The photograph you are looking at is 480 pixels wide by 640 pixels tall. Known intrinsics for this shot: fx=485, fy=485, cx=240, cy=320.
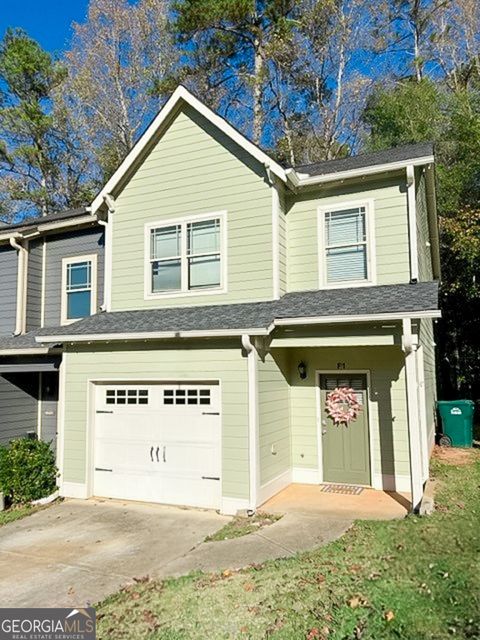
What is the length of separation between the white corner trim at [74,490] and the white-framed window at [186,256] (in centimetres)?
418

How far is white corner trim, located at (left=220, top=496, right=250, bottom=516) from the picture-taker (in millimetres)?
8133

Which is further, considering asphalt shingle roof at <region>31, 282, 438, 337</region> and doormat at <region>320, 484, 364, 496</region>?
doormat at <region>320, 484, 364, 496</region>

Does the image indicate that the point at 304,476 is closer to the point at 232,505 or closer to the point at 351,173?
the point at 232,505

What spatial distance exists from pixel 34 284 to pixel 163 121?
17.9 feet

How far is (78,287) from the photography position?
493 inches

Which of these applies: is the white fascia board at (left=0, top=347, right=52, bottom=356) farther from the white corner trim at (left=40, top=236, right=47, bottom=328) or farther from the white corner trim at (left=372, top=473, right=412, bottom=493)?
the white corner trim at (left=372, top=473, right=412, bottom=493)

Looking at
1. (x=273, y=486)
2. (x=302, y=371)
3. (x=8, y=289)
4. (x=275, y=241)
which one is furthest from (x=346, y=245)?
(x=8, y=289)

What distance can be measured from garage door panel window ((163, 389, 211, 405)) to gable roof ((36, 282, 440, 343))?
113 cm

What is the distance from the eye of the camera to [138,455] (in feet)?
30.4

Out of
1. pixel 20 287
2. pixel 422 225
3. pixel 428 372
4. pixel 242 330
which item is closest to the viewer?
pixel 242 330

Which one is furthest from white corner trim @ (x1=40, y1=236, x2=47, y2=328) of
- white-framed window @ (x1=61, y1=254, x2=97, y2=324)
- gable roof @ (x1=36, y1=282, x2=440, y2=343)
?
gable roof @ (x1=36, y1=282, x2=440, y2=343)

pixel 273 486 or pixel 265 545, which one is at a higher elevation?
pixel 273 486

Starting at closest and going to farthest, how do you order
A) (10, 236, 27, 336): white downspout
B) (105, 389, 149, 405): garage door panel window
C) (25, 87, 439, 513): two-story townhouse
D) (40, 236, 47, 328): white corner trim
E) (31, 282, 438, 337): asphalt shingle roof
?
1. (31, 282, 438, 337): asphalt shingle roof
2. (25, 87, 439, 513): two-story townhouse
3. (105, 389, 149, 405): garage door panel window
4. (10, 236, 27, 336): white downspout
5. (40, 236, 47, 328): white corner trim

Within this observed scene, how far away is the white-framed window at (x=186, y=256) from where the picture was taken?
10288 mm
